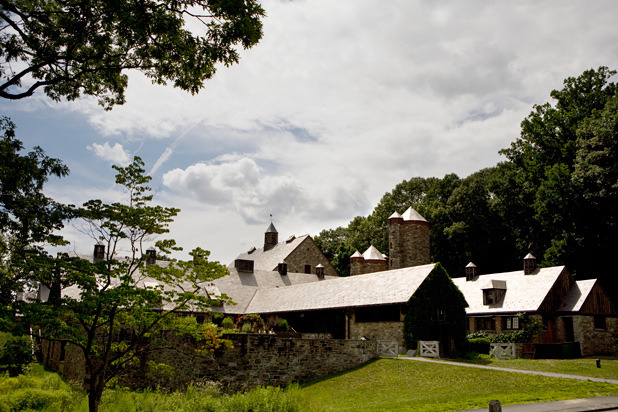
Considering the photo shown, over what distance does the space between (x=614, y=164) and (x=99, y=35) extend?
39.8m

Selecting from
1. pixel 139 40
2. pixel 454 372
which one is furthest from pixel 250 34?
pixel 454 372

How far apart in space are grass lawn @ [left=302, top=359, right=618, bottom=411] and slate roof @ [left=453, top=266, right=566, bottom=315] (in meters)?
14.5

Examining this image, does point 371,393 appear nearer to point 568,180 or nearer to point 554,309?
point 554,309

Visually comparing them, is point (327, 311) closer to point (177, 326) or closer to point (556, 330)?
point (556, 330)

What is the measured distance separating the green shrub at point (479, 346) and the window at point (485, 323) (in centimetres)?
569

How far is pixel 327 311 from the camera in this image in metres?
32.4

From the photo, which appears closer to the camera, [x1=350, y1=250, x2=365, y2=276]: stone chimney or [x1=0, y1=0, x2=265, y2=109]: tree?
[x1=0, y1=0, x2=265, y2=109]: tree

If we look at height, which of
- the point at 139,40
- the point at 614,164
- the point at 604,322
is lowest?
the point at 604,322

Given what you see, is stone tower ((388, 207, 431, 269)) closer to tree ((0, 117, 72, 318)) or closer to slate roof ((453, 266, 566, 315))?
slate roof ((453, 266, 566, 315))

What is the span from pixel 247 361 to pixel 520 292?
22.1 meters

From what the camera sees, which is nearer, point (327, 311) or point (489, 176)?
point (327, 311)

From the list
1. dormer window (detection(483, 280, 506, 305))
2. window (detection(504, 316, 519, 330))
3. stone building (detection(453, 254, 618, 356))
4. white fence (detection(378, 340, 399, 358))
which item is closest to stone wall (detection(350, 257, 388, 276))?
stone building (detection(453, 254, 618, 356))

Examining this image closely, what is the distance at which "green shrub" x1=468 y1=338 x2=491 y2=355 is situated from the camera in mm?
29969

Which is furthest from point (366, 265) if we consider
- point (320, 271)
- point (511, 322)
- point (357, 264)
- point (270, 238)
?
point (511, 322)
